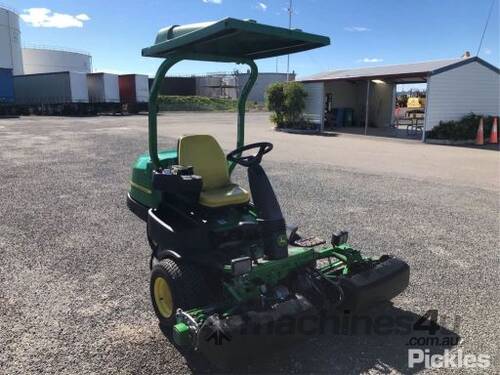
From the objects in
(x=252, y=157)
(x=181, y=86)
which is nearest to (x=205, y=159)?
(x=252, y=157)

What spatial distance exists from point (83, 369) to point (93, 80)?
127 ft

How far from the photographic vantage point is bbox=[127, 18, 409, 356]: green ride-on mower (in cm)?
296

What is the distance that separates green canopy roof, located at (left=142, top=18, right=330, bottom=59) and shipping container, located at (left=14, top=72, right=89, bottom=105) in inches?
1399

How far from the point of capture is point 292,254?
3.44 meters

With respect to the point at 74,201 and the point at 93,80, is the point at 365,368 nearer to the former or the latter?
the point at 74,201

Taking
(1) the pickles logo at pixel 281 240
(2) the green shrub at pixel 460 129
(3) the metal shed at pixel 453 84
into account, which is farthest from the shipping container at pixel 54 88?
(1) the pickles logo at pixel 281 240

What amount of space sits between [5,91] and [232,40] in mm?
38223

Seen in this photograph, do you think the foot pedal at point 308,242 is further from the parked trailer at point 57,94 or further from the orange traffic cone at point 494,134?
the parked trailer at point 57,94

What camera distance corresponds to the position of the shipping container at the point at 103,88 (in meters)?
37.1

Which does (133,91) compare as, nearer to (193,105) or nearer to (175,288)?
(193,105)

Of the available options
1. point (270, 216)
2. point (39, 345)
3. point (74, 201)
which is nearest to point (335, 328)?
point (270, 216)

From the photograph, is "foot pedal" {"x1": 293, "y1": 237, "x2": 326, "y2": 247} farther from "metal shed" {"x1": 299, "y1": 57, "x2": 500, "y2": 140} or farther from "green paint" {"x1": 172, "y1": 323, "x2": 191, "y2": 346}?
"metal shed" {"x1": 299, "y1": 57, "x2": 500, "y2": 140}

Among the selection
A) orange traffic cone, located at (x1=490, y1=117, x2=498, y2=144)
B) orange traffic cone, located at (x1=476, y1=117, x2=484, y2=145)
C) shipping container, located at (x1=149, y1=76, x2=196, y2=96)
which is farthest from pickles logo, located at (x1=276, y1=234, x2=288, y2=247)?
shipping container, located at (x1=149, y1=76, x2=196, y2=96)

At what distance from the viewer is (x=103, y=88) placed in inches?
1462
